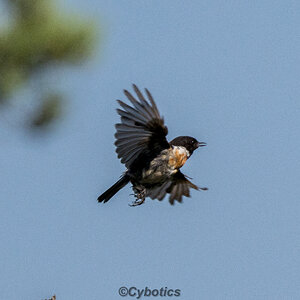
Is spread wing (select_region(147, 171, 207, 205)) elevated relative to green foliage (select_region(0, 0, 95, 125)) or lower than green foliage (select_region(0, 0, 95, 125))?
lower

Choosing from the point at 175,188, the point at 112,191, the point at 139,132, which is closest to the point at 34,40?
the point at 139,132

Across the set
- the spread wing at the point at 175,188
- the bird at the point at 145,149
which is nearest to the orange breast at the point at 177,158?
the bird at the point at 145,149

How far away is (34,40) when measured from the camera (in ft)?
14.3

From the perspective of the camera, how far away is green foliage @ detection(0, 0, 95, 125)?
436 cm

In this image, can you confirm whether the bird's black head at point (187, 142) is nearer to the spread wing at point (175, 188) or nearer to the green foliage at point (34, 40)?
the spread wing at point (175, 188)

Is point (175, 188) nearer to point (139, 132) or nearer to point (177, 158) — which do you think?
point (177, 158)

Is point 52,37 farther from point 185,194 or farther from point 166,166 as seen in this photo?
point 185,194

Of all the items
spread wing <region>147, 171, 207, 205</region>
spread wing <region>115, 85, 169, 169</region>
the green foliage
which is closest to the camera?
spread wing <region>115, 85, 169, 169</region>

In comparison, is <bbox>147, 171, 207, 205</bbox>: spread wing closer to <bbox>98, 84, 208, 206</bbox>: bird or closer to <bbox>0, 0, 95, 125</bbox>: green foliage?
<bbox>98, 84, 208, 206</bbox>: bird

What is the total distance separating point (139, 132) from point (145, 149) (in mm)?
167

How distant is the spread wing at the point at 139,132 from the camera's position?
402 cm

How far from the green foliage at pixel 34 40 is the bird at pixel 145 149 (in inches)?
23.5

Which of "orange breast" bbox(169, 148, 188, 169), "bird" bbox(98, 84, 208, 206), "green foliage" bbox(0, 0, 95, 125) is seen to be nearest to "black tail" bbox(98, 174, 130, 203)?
"bird" bbox(98, 84, 208, 206)

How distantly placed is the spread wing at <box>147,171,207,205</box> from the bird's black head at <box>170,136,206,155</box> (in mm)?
212
